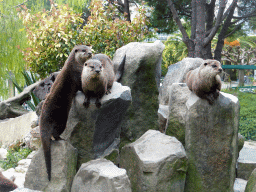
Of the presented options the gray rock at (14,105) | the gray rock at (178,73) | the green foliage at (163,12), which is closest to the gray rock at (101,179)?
the gray rock at (178,73)

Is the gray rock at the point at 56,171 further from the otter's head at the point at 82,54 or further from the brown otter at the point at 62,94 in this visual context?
the otter's head at the point at 82,54

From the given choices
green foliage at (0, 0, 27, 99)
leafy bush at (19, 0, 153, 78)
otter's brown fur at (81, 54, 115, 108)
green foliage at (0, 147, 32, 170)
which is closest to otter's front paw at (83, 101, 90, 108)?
otter's brown fur at (81, 54, 115, 108)

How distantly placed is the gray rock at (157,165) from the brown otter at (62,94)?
0.97m

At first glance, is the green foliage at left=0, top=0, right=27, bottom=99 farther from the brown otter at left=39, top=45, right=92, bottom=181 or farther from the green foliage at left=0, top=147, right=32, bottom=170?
the brown otter at left=39, top=45, right=92, bottom=181

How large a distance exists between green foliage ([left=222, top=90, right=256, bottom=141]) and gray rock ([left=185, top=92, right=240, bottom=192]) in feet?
14.8

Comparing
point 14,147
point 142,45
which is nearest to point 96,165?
point 142,45

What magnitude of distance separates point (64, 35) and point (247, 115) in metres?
5.80

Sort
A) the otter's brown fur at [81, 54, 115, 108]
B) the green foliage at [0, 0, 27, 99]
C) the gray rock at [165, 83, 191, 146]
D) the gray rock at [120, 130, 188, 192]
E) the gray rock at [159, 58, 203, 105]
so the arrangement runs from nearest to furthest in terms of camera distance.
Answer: the otter's brown fur at [81, 54, 115, 108] → the gray rock at [120, 130, 188, 192] → the gray rock at [165, 83, 191, 146] → the gray rock at [159, 58, 203, 105] → the green foliage at [0, 0, 27, 99]

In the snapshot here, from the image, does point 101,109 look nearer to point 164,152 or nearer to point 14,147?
point 164,152

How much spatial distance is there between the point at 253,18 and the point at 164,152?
845cm

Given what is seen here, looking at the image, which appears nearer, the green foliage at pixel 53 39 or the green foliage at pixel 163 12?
the green foliage at pixel 53 39

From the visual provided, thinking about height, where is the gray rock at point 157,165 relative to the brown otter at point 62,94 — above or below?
below

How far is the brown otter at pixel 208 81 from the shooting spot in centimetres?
324

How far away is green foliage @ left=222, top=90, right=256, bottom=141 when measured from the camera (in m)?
7.66
